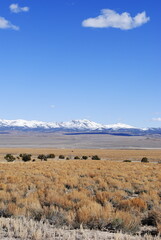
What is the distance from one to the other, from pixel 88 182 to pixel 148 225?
7968 mm

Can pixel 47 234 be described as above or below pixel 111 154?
above

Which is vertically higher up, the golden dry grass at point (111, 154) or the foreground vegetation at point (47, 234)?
the foreground vegetation at point (47, 234)

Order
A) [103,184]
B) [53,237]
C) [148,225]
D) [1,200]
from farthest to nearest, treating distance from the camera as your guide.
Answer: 1. [103,184]
2. [1,200]
3. [148,225]
4. [53,237]

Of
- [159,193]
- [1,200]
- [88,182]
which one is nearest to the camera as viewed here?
[1,200]

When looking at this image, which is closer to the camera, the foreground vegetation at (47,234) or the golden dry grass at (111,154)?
the foreground vegetation at (47,234)

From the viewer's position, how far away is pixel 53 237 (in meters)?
6.95

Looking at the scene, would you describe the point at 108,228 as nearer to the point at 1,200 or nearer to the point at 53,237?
the point at 53,237

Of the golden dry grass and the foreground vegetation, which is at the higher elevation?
the foreground vegetation

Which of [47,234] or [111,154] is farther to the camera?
[111,154]

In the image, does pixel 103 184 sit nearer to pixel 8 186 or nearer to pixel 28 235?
pixel 8 186

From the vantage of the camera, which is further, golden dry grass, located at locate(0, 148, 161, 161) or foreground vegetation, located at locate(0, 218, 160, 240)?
golden dry grass, located at locate(0, 148, 161, 161)

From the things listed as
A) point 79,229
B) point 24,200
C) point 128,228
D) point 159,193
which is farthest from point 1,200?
point 159,193

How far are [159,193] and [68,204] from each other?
509cm

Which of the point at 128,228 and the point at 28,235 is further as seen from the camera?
the point at 128,228
